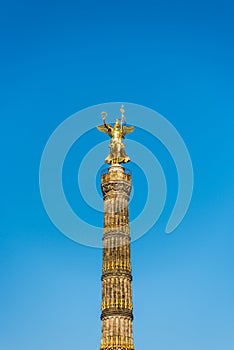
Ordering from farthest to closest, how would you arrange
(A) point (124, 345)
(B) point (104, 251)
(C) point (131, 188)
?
1. (C) point (131, 188)
2. (B) point (104, 251)
3. (A) point (124, 345)

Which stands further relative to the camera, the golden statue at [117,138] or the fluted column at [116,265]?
the golden statue at [117,138]

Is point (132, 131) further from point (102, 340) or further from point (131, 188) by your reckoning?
point (102, 340)

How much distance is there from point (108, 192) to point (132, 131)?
638 cm

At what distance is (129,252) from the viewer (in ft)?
145

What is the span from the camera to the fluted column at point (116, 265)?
40.9m

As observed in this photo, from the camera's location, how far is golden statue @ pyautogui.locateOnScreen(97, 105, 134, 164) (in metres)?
48.2

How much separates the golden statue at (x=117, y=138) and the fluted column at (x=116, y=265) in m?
0.72

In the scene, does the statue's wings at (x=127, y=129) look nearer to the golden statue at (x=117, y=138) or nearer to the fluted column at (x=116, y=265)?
the golden statue at (x=117, y=138)

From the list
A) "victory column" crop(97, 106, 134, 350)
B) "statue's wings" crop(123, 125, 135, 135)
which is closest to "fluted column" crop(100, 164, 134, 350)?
"victory column" crop(97, 106, 134, 350)

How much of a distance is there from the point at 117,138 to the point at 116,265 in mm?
11491

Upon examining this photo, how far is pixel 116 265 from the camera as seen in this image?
43000 millimetres

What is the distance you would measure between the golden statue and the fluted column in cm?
72

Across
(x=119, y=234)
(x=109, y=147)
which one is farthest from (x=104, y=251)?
(x=109, y=147)

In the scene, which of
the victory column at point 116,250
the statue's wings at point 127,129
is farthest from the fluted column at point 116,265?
the statue's wings at point 127,129
